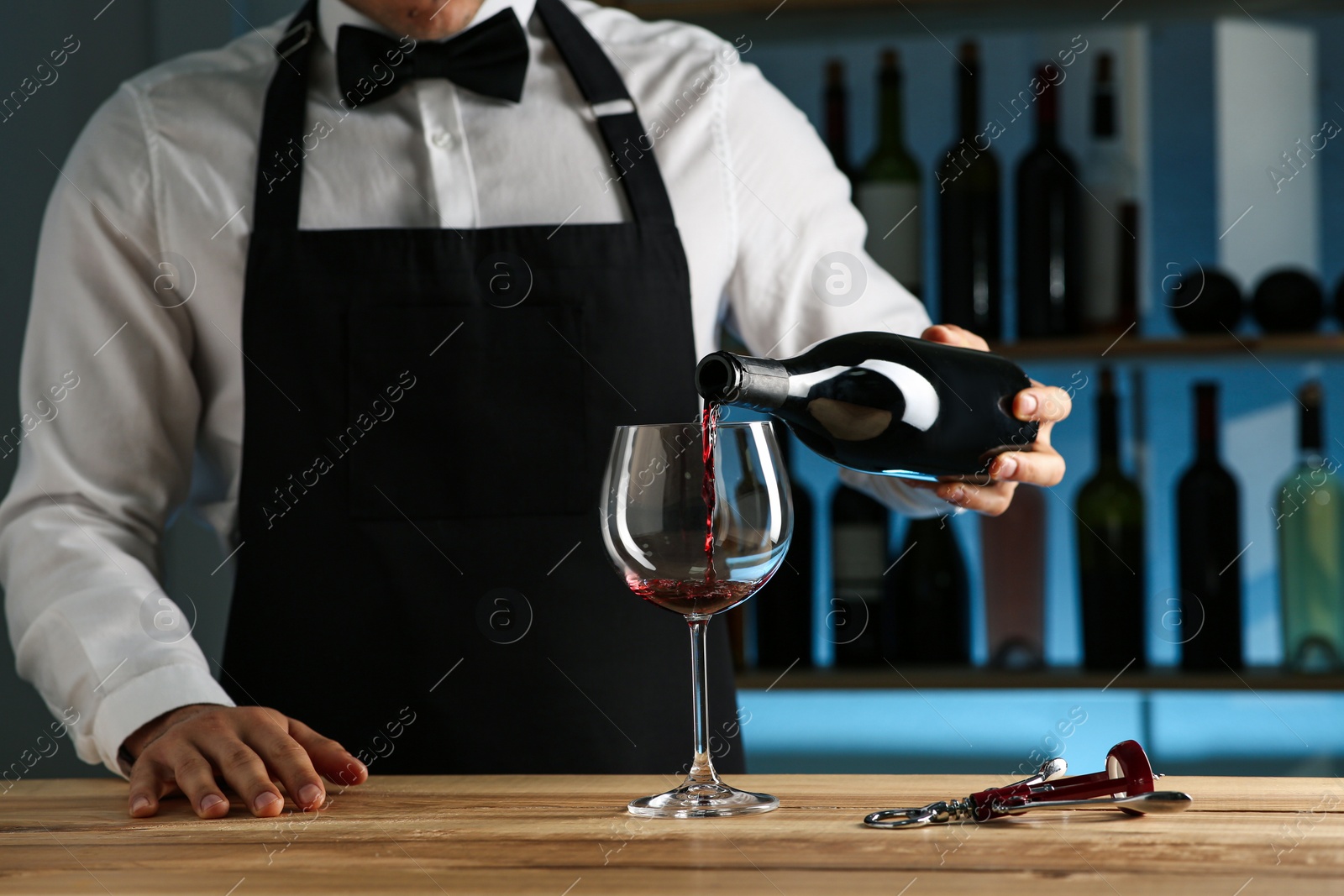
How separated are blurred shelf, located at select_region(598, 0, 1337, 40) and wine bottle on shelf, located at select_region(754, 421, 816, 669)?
23.3 inches

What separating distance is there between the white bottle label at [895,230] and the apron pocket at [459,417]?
786 millimetres

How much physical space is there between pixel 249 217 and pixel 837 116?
3.12 feet

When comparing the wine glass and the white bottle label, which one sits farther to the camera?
the white bottle label

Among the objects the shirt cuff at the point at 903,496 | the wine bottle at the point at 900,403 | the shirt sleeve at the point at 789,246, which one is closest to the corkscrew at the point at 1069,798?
the wine bottle at the point at 900,403

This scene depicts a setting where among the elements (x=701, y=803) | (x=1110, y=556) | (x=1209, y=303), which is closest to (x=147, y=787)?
(x=701, y=803)

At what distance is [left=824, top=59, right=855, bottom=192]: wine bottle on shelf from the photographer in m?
1.86

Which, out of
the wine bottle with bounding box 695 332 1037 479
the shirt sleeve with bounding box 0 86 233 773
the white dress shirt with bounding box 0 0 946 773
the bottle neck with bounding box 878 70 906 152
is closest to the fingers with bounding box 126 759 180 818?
the shirt sleeve with bounding box 0 86 233 773

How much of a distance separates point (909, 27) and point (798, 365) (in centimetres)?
124

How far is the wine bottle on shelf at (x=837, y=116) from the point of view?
1.86 metres

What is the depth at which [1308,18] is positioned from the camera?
1.91 metres

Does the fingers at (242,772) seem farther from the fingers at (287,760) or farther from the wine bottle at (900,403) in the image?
the wine bottle at (900,403)

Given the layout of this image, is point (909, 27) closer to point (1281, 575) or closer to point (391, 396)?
point (1281, 575)

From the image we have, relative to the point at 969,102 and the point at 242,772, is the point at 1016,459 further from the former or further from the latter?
the point at 969,102

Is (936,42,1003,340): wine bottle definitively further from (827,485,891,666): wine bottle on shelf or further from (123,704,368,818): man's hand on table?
(123,704,368,818): man's hand on table
